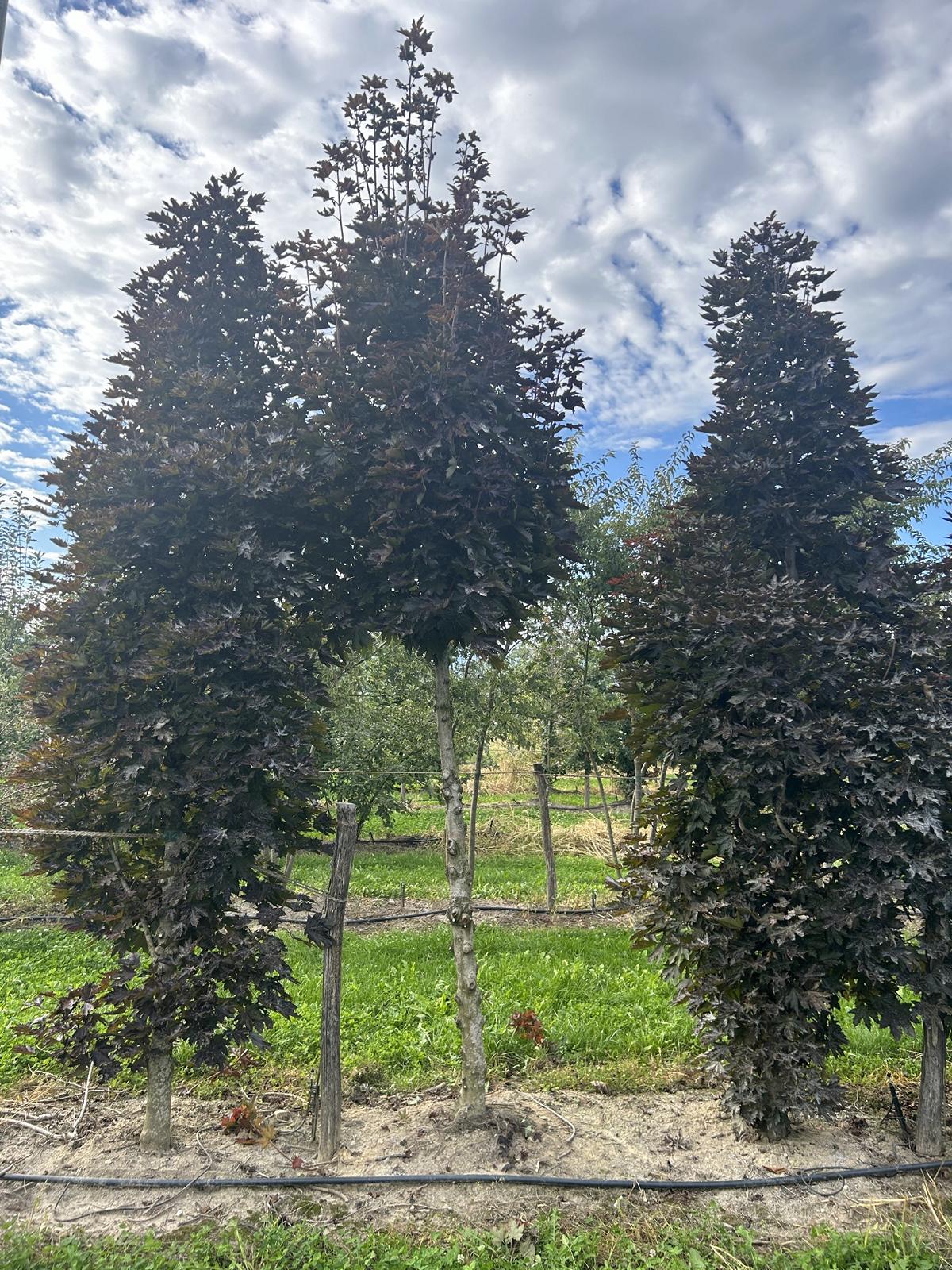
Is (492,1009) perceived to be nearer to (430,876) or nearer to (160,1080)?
(160,1080)

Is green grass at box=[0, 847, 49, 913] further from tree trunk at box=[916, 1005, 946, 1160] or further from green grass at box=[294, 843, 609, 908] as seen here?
tree trunk at box=[916, 1005, 946, 1160]

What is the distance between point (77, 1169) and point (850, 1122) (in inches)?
157

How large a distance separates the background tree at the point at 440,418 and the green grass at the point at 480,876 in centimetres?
647

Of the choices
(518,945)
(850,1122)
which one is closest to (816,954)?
(850,1122)

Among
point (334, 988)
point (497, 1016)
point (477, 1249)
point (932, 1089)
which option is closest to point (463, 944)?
point (334, 988)

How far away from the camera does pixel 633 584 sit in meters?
4.02

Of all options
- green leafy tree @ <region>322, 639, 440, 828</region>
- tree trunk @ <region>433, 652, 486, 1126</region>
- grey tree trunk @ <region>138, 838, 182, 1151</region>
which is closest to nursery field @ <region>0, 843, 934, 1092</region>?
grey tree trunk @ <region>138, 838, 182, 1151</region>

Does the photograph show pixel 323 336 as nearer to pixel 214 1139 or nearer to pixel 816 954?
pixel 816 954

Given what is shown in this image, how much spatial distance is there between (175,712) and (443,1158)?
2518mm

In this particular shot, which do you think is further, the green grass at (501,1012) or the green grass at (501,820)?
the green grass at (501,820)

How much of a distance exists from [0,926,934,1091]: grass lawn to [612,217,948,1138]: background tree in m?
1.08

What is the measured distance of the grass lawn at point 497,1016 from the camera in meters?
4.67

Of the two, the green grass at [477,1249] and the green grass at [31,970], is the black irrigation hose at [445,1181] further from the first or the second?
the green grass at [31,970]

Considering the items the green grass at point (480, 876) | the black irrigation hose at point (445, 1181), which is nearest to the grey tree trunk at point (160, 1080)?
the black irrigation hose at point (445, 1181)
